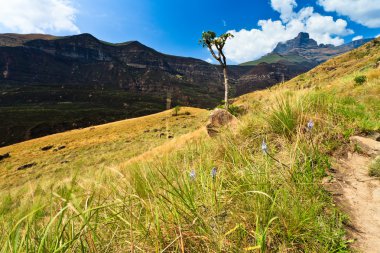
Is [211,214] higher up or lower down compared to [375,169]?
lower down

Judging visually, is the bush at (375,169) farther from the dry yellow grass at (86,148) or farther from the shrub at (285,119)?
the dry yellow grass at (86,148)

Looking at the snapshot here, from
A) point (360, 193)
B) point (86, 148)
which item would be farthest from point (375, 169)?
point (86, 148)

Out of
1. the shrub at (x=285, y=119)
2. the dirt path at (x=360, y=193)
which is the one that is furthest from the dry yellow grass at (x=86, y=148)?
the dirt path at (x=360, y=193)

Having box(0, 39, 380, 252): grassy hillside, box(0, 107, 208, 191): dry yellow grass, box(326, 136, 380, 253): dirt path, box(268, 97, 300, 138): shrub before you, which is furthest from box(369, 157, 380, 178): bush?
box(0, 107, 208, 191): dry yellow grass

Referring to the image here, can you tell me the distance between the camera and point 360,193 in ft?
8.84

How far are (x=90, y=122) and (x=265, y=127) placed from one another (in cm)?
12420

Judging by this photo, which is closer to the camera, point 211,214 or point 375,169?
point 211,214

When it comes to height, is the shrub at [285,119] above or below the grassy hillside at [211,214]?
above

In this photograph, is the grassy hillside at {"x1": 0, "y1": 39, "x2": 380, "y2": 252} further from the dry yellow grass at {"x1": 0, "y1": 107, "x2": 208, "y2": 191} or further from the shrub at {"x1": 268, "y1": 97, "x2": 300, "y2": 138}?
the dry yellow grass at {"x1": 0, "y1": 107, "x2": 208, "y2": 191}

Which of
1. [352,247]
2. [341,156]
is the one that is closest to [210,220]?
[352,247]

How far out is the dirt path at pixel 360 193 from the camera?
6.77ft

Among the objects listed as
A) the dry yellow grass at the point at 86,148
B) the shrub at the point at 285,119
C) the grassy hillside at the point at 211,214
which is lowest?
the dry yellow grass at the point at 86,148

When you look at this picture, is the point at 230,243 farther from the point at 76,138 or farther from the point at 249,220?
the point at 76,138

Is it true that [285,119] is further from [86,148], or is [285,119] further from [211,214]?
[86,148]
